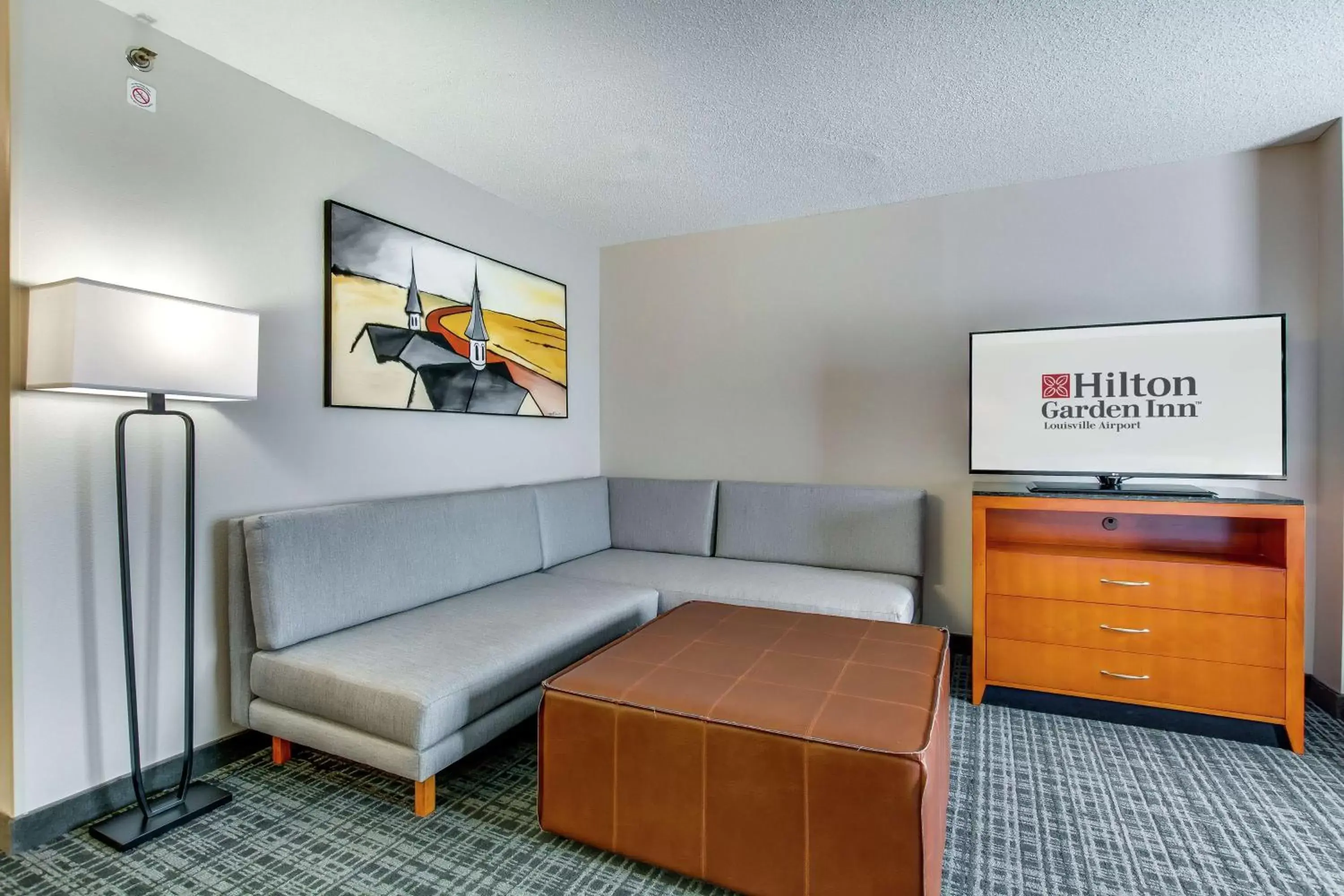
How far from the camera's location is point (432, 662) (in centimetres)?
187

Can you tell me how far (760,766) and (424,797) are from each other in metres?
1.00

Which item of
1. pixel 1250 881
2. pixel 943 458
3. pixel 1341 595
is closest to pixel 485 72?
pixel 943 458

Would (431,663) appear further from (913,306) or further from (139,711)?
(913,306)

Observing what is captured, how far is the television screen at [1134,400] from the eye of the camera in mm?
2398

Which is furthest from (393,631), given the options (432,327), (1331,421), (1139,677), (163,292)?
(1331,421)

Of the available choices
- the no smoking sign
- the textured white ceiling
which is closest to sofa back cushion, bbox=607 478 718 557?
the textured white ceiling

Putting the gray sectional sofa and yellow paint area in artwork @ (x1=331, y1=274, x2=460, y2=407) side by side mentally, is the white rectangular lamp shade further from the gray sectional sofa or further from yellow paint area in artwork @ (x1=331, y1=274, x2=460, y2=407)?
yellow paint area in artwork @ (x1=331, y1=274, x2=460, y2=407)

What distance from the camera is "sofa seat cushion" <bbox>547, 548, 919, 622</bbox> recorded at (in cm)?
258

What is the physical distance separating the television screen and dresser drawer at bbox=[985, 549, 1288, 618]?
1.24ft

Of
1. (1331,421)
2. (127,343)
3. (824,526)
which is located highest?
(127,343)

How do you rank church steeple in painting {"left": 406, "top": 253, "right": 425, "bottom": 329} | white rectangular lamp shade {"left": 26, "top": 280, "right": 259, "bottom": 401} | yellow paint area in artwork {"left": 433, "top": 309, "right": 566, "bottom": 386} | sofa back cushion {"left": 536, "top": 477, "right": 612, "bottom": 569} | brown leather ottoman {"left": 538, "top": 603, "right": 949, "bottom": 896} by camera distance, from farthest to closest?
sofa back cushion {"left": 536, "top": 477, "right": 612, "bottom": 569} → yellow paint area in artwork {"left": 433, "top": 309, "right": 566, "bottom": 386} → church steeple in painting {"left": 406, "top": 253, "right": 425, "bottom": 329} → white rectangular lamp shade {"left": 26, "top": 280, "right": 259, "bottom": 401} → brown leather ottoman {"left": 538, "top": 603, "right": 949, "bottom": 896}

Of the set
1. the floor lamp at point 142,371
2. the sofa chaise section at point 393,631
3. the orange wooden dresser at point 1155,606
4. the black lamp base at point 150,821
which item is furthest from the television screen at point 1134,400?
the black lamp base at point 150,821

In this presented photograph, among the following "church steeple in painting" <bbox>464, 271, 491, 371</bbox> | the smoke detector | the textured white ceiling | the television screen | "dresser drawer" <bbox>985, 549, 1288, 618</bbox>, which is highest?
the textured white ceiling

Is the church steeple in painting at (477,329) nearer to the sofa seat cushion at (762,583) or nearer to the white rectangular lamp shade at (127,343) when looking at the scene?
Result: the sofa seat cushion at (762,583)
